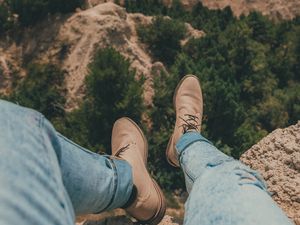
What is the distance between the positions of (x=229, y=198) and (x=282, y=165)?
1550 mm

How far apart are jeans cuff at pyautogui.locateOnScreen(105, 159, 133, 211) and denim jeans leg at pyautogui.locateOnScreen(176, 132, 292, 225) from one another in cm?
39

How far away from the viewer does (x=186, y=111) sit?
4.07m

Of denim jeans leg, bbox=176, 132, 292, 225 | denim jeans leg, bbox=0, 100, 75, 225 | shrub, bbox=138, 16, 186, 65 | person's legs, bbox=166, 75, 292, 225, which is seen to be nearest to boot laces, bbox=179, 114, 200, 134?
person's legs, bbox=166, 75, 292, 225

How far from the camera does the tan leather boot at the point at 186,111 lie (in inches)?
143

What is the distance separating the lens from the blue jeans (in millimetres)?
1236

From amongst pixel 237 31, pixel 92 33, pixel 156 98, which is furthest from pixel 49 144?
pixel 237 31

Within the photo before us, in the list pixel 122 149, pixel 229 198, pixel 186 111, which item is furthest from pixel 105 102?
pixel 229 198

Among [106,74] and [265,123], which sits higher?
[106,74]

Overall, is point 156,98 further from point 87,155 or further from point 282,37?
point 87,155

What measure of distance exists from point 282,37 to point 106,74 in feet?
33.4

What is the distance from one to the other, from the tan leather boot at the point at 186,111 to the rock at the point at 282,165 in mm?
568

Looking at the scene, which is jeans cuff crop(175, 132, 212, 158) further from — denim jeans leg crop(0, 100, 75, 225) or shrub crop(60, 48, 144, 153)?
shrub crop(60, 48, 144, 153)

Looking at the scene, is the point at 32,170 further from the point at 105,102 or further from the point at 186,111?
the point at 105,102

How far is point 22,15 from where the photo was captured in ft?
46.4
